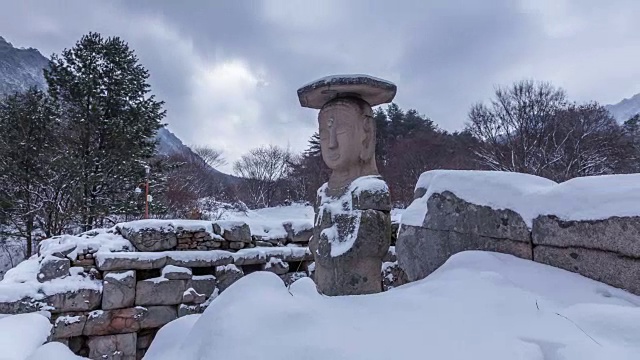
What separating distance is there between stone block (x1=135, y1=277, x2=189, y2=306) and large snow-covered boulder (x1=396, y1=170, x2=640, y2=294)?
328 cm

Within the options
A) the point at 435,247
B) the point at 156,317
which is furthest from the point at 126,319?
the point at 435,247

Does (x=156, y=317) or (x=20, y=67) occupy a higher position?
(x=20, y=67)

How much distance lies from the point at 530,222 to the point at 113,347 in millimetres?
4642

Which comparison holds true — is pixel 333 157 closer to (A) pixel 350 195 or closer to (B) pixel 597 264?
(A) pixel 350 195

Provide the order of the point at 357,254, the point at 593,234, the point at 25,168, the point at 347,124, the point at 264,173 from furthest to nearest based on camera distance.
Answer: the point at 264,173
the point at 25,168
the point at 347,124
the point at 357,254
the point at 593,234

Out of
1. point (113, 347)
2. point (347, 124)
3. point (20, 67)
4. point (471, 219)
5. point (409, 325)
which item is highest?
point (20, 67)

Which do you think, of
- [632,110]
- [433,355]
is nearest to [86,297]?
[433,355]

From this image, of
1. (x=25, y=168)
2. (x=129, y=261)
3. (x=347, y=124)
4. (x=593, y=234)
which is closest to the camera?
(x=593, y=234)

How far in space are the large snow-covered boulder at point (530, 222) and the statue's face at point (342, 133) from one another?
84cm

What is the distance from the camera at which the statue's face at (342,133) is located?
3.31 metres

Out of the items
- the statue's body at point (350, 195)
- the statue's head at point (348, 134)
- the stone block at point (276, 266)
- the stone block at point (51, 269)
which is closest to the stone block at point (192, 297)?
the stone block at point (276, 266)

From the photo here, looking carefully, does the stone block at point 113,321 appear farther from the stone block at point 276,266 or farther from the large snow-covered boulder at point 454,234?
the large snow-covered boulder at point 454,234

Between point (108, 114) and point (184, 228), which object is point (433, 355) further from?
point (108, 114)

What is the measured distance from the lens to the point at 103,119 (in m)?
12.0
